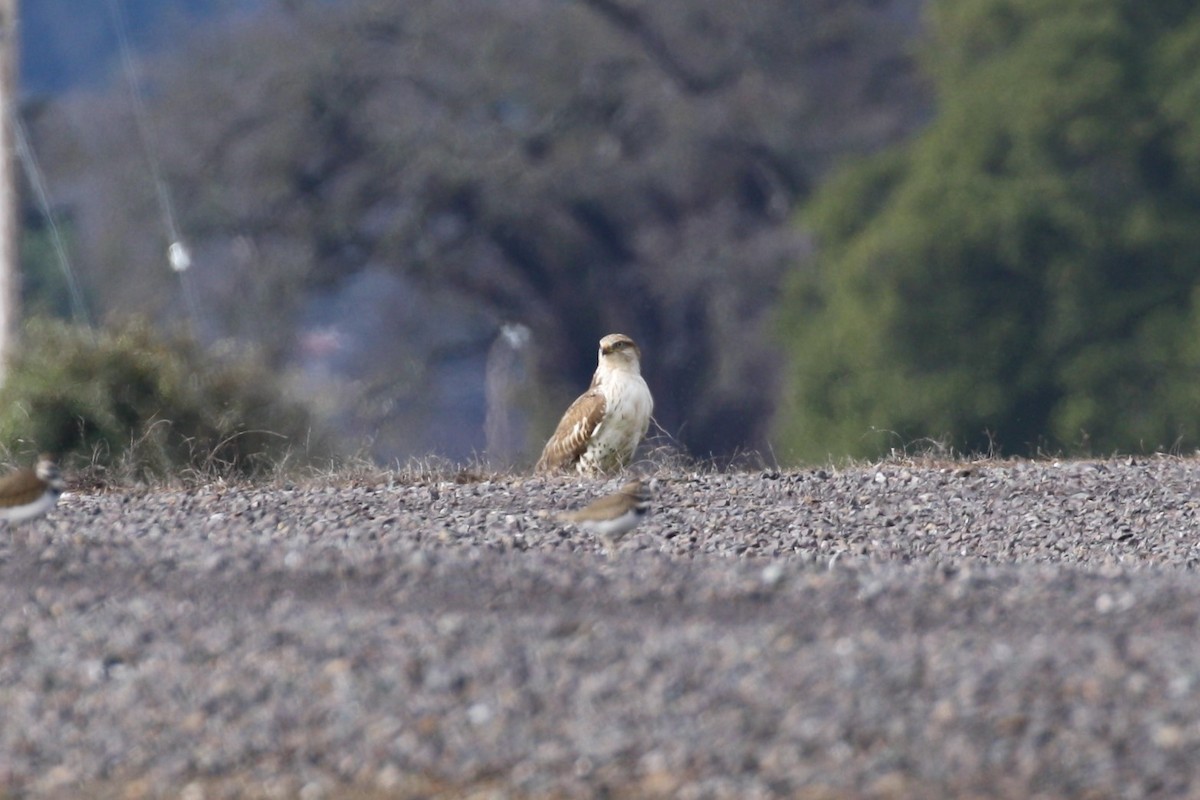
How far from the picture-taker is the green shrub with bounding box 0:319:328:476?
12867mm

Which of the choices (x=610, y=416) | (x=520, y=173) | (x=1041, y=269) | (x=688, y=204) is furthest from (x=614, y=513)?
(x=688, y=204)

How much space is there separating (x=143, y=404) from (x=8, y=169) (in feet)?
11.5

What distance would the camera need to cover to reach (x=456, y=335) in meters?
29.6

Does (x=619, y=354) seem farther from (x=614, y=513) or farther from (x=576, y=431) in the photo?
(x=614, y=513)

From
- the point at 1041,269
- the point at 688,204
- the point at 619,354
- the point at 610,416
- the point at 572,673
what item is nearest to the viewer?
the point at 572,673

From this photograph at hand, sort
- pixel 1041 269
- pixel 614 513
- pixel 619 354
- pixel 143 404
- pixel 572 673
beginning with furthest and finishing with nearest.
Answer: pixel 1041 269 → pixel 143 404 → pixel 619 354 → pixel 614 513 → pixel 572 673

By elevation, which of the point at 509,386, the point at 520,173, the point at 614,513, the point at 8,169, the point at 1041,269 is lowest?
the point at 509,386

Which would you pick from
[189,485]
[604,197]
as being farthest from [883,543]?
[604,197]

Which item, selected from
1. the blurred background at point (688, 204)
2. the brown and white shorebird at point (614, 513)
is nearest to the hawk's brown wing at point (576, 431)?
the brown and white shorebird at point (614, 513)

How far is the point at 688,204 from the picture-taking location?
28844 millimetres

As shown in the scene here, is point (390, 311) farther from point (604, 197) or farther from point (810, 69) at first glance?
point (810, 69)

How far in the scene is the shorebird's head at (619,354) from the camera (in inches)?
448

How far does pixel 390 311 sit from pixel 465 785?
2523 centimetres

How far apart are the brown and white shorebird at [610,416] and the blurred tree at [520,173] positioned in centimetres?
1563
